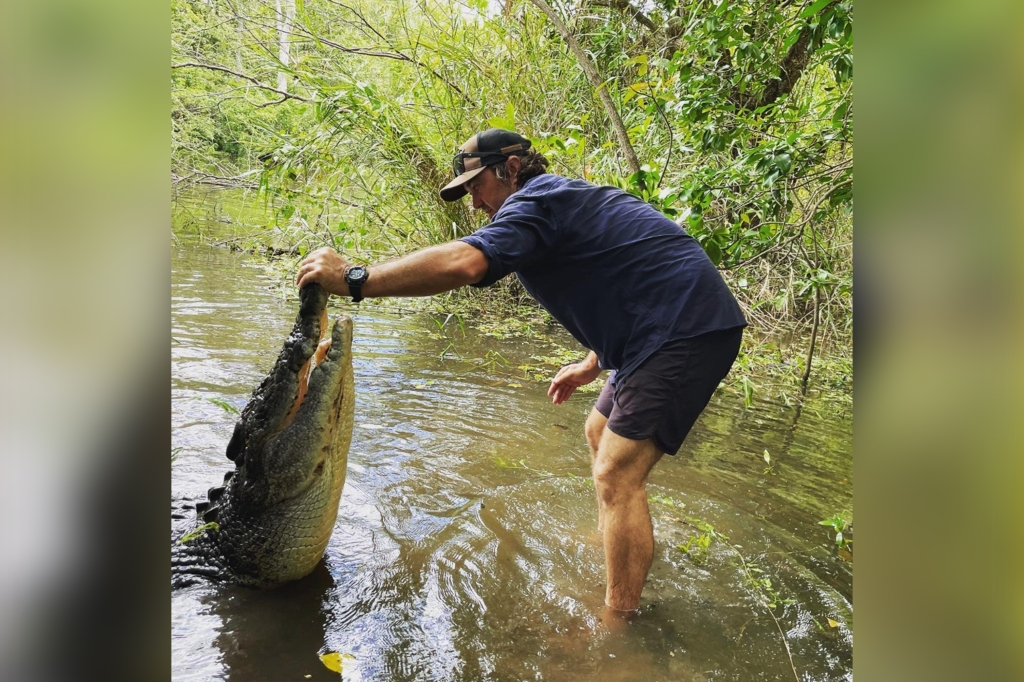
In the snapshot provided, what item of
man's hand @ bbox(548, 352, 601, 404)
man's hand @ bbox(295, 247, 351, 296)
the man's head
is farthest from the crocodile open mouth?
man's hand @ bbox(548, 352, 601, 404)

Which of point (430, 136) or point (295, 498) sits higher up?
point (430, 136)

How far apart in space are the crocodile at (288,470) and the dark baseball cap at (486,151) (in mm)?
833

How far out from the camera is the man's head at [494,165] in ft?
8.36

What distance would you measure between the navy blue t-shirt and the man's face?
27 cm

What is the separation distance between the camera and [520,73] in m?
5.95

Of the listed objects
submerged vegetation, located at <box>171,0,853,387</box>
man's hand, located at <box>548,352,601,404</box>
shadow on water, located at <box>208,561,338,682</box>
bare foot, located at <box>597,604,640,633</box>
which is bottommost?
shadow on water, located at <box>208,561,338,682</box>

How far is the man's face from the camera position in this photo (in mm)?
2590

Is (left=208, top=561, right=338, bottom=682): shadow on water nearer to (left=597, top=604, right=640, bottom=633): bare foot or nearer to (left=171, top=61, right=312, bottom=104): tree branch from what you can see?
(left=597, top=604, right=640, bottom=633): bare foot

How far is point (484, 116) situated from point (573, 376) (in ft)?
12.3
